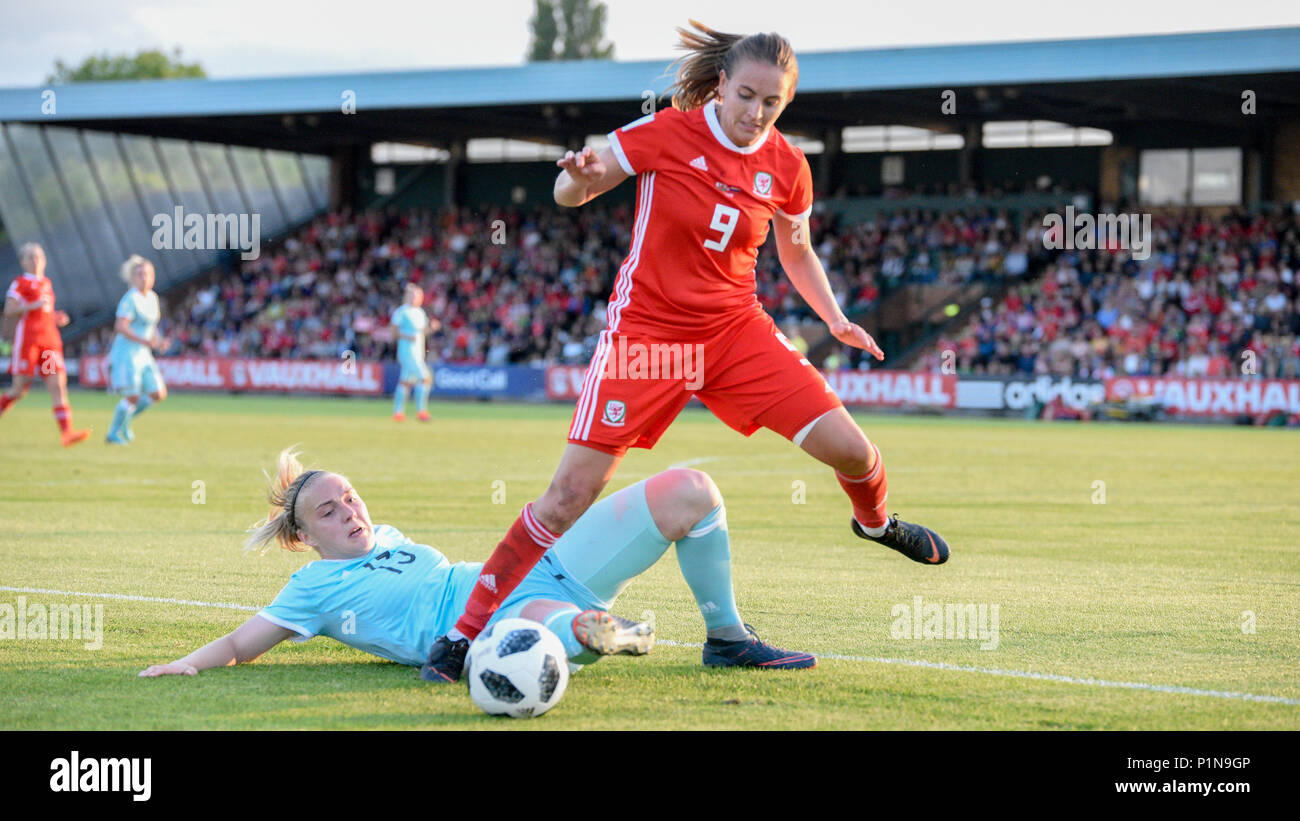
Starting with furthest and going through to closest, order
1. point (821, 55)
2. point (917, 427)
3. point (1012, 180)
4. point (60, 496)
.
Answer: point (1012, 180) → point (821, 55) → point (917, 427) → point (60, 496)

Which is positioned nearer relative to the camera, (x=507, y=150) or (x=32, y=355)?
(x=32, y=355)

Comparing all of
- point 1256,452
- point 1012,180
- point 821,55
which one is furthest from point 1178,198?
point 1256,452

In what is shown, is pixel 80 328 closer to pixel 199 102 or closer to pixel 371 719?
pixel 199 102

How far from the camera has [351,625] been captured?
5.25 meters

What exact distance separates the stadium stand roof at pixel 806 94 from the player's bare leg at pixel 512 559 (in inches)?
1067

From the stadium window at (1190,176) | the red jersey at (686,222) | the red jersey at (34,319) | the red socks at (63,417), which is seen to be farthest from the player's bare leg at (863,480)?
the stadium window at (1190,176)

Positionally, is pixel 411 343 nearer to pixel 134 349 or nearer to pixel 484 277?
pixel 134 349

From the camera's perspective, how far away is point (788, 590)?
295 inches

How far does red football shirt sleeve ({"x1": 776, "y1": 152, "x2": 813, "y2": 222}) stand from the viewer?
5.90 metres

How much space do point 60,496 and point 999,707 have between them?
30.8 ft

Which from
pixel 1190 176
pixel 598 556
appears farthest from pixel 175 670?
pixel 1190 176

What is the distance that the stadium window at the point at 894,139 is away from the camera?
41250 mm

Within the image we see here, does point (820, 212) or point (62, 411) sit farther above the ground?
point (820, 212)

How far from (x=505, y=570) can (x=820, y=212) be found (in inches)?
1440
